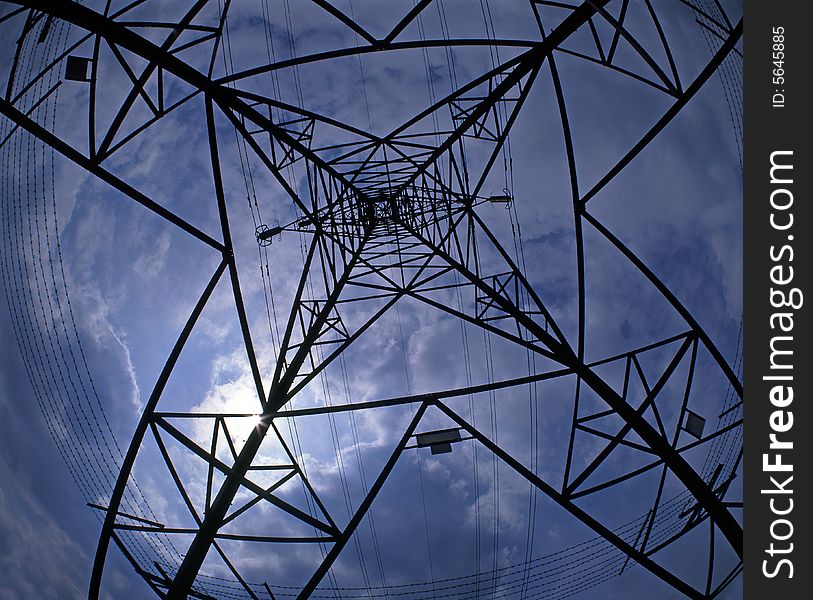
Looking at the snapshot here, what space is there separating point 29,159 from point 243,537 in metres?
7.79

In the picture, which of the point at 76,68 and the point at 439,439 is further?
the point at 439,439
